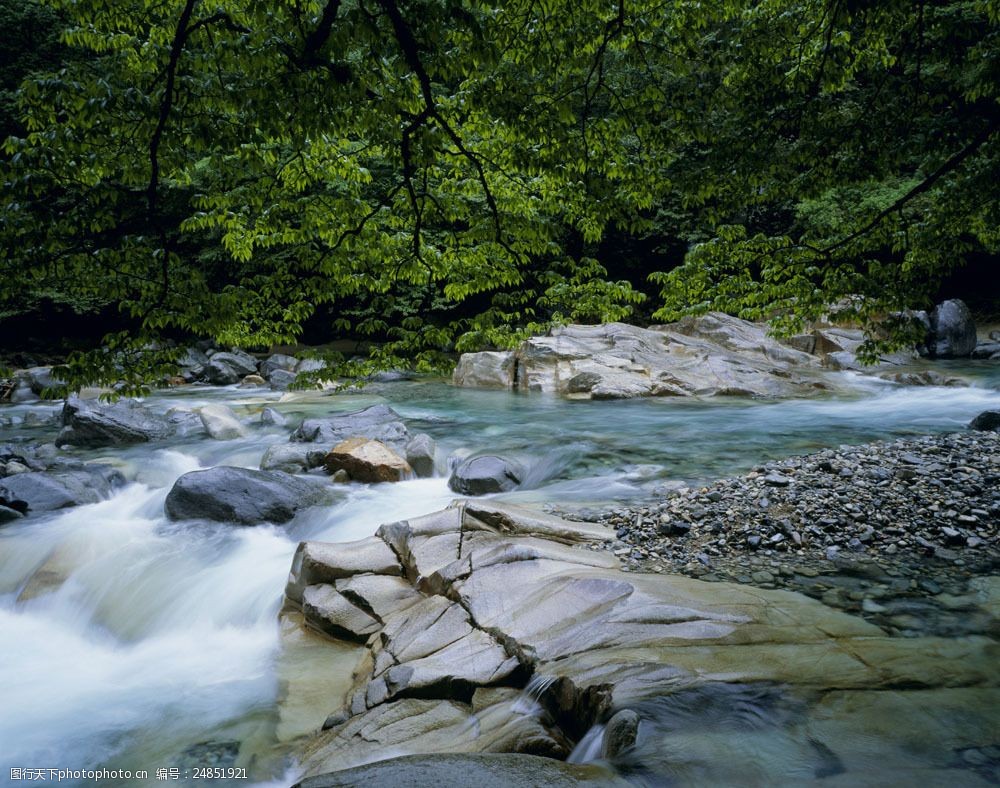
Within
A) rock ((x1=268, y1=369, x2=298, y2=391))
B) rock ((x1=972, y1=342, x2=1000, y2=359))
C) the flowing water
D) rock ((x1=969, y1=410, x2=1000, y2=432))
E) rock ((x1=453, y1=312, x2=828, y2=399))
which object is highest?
rock ((x1=972, y1=342, x2=1000, y2=359))

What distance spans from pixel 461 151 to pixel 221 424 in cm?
1030

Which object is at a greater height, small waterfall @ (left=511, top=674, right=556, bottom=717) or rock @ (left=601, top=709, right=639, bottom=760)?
rock @ (left=601, top=709, right=639, bottom=760)

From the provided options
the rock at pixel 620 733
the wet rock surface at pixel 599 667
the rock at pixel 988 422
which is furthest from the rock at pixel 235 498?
the rock at pixel 988 422

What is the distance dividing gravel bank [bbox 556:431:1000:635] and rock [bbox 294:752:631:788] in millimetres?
2625

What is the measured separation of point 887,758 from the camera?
2.54m

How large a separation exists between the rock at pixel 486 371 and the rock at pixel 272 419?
703 cm

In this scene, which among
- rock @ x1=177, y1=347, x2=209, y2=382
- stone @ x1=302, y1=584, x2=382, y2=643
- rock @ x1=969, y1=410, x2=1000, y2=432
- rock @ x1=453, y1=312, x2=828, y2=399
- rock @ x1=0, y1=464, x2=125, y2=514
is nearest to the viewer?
stone @ x1=302, y1=584, x2=382, y2=643

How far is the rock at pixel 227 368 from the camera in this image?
890 inches

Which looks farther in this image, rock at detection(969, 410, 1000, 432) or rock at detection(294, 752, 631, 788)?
rock at detection(969, 410, 1000, 432)

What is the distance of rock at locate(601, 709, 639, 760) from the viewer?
A: 8.89 ft

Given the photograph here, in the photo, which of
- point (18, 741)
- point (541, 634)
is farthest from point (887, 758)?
point (18, 741)

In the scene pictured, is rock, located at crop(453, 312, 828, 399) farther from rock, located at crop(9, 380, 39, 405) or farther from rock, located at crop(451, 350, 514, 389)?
rock, located at crop(9, 380, 39, 405)

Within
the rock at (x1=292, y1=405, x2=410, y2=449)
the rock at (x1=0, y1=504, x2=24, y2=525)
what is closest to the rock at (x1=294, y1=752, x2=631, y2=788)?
the rock at (x1=0, y1=504, x2=24, y2=525)

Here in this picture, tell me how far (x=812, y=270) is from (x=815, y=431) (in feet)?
20.2
